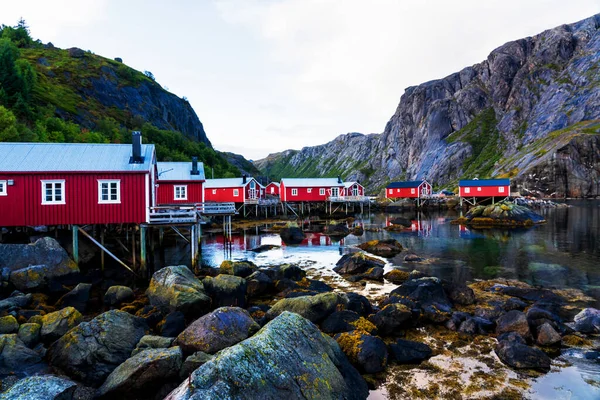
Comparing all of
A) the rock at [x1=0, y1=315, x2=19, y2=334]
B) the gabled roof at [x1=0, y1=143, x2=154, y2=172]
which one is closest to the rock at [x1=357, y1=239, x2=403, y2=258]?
the gabled roof at [x1=0, y1=143, x2=154, y2=172]

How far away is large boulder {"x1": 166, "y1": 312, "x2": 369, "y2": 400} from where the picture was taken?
6422mm

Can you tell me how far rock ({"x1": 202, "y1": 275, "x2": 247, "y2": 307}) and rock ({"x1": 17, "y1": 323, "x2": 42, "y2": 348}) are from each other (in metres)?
6.45

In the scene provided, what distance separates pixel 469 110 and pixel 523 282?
158 m

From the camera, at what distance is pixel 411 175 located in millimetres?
157625

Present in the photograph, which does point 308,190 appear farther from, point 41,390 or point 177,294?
point 41,390

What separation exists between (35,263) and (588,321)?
25023mm

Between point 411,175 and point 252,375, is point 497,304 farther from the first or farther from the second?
point 411,175

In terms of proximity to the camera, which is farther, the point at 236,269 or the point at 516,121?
the point at 516,121

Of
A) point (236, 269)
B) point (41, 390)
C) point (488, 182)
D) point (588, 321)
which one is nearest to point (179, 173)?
point (236, 269)

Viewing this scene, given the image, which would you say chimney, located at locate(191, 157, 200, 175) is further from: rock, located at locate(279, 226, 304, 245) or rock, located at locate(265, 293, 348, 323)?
rock, located at locate(265, 293, 348, 323)

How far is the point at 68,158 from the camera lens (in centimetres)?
2278

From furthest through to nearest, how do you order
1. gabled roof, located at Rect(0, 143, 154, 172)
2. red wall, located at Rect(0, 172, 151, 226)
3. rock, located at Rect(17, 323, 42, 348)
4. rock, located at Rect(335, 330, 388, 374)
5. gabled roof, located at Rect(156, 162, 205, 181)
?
1. gabled roof, located at Rect(156, 162, 205, 181)
2. gabled roof, located at Rect(0, 143, 154, 172)
3. red wall, located at Rect(0, 172, 151, 226)
4. rock, located at Rect(17, 323, 42, 348)
5. rock, located at Rect(335, 330, 388, 374)

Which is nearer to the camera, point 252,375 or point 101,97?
point 252,375

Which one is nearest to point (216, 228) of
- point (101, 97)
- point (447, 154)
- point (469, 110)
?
point (101, 97)
